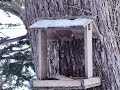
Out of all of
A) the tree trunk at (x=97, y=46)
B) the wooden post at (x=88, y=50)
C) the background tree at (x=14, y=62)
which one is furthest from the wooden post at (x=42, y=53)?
the background tree at (x=14, y=62)

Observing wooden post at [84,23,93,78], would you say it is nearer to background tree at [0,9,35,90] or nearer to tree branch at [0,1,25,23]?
tree branch at [0,1,25,23]

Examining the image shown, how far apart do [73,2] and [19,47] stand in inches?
96.1

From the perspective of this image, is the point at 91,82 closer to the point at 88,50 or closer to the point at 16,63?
the point at 88,50

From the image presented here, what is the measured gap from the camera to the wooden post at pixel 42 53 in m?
1.92

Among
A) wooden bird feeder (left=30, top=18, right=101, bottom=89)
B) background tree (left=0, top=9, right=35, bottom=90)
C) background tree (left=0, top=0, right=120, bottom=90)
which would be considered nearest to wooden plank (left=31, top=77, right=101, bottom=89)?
wooden bird feeder (left=30, top=18, right=101, bottom=89)

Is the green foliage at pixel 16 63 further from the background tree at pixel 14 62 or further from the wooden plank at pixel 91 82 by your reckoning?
the wooden plank at pixel 91 82

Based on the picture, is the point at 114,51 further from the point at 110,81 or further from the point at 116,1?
the point at 116,1

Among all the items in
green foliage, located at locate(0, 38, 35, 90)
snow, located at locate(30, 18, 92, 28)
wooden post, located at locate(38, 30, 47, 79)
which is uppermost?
snow, located at locate(30, 18, 92, 28)

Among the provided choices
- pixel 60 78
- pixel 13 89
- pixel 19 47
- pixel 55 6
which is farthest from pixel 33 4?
pixel 13 89

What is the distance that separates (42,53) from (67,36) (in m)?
0.21

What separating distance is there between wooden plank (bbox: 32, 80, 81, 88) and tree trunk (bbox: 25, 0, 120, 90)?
0.84 ft

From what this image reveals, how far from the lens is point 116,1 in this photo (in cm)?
213

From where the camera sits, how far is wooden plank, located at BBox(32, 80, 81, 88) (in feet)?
5.74

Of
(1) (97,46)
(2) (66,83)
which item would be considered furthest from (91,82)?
(1) (97,46)
